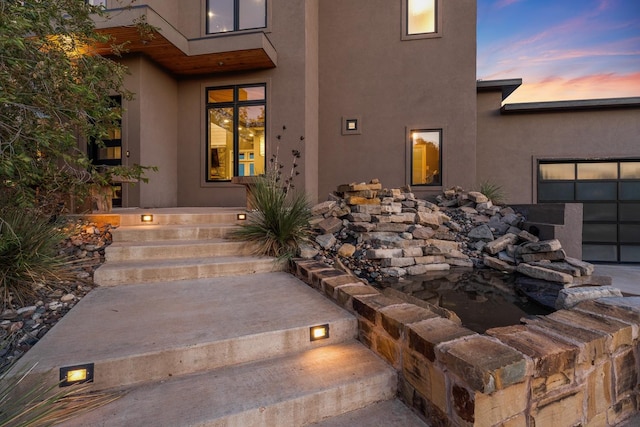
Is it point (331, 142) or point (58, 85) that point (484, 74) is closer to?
point (331, 142)

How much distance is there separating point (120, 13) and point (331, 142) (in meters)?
4.89

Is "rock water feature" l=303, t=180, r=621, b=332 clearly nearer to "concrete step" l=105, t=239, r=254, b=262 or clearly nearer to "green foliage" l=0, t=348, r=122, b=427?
"concrete step" l=105, t=239, r=254, b=262

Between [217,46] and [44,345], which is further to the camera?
[217,46]

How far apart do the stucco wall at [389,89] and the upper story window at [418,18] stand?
6.2 inches

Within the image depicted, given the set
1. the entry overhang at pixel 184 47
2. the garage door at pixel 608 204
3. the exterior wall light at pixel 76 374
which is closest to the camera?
the exterior wall light at pixel 76 374

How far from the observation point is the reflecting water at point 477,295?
255 cm

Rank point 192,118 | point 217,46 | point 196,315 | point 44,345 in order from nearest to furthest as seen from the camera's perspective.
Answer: point 44,345 → point 196,315 → point 217,46 → point 192,118

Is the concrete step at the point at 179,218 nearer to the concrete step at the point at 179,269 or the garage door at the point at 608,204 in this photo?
the concrete step at the point at 179,269

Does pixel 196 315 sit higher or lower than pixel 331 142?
lower

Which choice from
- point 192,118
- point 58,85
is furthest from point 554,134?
point 58,85

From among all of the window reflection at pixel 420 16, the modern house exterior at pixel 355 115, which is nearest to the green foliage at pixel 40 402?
the modern house exterior at pixel 355 115

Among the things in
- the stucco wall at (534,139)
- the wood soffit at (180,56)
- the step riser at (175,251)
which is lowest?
the step riser at (175,251)

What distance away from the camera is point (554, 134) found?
293 inches

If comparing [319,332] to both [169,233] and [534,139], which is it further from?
[534,139]
